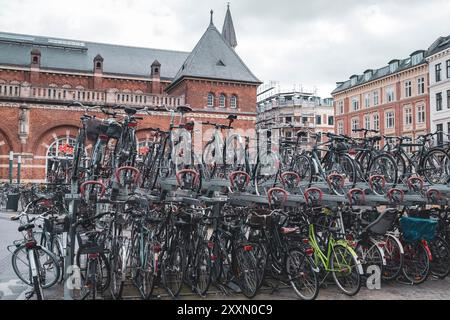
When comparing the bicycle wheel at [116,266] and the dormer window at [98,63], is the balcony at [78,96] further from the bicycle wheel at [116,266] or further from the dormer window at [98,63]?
the bicycle wheel at [116,266]

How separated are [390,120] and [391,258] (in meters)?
41.0

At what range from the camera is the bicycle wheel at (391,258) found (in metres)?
7.86

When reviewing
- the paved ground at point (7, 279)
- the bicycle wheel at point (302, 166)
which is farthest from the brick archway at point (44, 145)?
the bicycle wheel at point (302, 166)

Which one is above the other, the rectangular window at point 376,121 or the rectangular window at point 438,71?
the rectangular window at point 438,71

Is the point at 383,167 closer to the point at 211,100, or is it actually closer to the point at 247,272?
the point at 247,272

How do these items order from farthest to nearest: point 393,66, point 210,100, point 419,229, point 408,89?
point 393,66 → point 408,89 → point 210,100 → point 419,229

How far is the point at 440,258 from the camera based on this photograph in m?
8.77

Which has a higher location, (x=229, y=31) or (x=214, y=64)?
(x=229, y=31)

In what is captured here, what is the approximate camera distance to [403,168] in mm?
9422

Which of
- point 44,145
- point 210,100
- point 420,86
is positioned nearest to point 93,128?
point 44,145

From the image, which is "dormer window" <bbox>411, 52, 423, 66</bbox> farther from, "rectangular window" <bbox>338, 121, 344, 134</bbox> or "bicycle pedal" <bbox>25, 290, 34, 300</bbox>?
"bicycle pedal" <bbox>25, 290, 34, 300</bbox>

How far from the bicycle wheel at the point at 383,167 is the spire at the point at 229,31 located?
50061 millimetres
